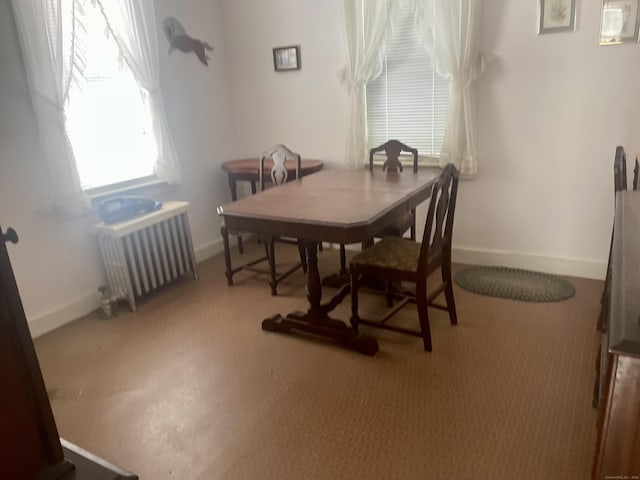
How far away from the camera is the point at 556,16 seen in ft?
9.80

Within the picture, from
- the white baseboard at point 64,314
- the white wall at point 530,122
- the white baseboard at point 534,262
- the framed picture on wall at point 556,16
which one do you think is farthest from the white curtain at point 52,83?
the framed picture on wall at point 556,16

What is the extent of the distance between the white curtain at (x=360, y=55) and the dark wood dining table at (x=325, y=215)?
26.0 inches

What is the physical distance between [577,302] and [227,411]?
2.22 meters

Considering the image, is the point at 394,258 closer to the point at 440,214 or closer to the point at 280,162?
the point at 440,214

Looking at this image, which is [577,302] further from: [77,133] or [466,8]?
[77,133]

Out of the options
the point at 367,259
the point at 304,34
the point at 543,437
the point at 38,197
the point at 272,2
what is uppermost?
the point at 272,2

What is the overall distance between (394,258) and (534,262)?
4.84 feet

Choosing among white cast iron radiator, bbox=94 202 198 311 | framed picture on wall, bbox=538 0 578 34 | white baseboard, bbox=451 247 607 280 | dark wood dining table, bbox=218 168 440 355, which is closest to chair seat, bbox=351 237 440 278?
dark wood dining table, bbox=218 168 440 355

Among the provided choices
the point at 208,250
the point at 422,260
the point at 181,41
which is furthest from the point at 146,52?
the point at 422,260

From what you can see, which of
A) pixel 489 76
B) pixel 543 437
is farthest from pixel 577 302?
pixel 489 76

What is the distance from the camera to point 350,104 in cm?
375

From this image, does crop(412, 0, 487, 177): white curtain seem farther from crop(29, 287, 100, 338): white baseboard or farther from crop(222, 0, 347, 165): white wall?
crop(29, 287, 100, 338): white baseboard

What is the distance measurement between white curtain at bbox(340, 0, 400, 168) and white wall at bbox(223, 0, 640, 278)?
0.49 ft

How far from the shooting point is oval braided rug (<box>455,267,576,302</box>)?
3.09 meters
